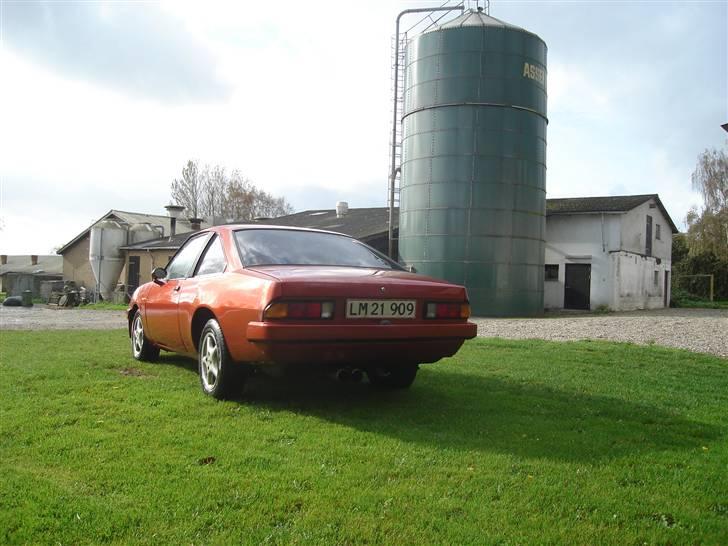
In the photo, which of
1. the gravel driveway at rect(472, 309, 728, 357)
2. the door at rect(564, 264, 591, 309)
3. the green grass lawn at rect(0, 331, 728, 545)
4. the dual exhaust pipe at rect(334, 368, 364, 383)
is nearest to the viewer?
the green grass lawn at rect(0, 331, 728, 545)

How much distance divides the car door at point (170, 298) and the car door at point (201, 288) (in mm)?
125

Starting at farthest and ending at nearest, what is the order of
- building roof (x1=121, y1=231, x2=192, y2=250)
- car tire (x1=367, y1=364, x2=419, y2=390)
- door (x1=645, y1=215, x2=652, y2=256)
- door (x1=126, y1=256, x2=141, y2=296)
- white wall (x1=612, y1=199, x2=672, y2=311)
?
A: door (x1=126, y1=256, x2=141, y2=296), building roof (x1=121, y1=231, x2=192, y2=250), door (x1=645, y1=215, x2=652, y2=256), white wall (x1=612, y1=199, x2=672, y2=311), car tire (x1=367, y1=364, x2=419, y2=390)

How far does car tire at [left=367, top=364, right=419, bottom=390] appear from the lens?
18.2 ft

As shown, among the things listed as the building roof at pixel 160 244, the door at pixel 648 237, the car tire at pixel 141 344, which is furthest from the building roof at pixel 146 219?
the car tire at pixel 141 344

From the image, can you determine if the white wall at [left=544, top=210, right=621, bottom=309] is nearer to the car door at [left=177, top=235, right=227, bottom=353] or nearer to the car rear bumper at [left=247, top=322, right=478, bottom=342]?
the car door at [left=177, top=235, right=227, bottom=353]

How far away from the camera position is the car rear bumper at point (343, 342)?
4.25 m

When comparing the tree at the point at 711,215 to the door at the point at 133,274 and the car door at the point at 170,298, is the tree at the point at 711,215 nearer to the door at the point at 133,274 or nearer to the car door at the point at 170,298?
the door at the point at 133,274

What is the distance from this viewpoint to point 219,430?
4016 millimetres

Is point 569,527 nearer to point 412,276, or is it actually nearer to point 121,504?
point 121,504

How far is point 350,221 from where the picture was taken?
3122cm

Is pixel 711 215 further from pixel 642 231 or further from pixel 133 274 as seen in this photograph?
pixel 133 274

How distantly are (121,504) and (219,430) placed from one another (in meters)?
1.27

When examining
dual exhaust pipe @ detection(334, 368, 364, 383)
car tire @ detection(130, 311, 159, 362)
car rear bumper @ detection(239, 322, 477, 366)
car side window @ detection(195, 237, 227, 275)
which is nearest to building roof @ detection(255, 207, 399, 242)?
car tire @ detection(130, 311, 159, 362)

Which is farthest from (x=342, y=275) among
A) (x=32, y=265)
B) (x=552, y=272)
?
(x=32, y=265)
